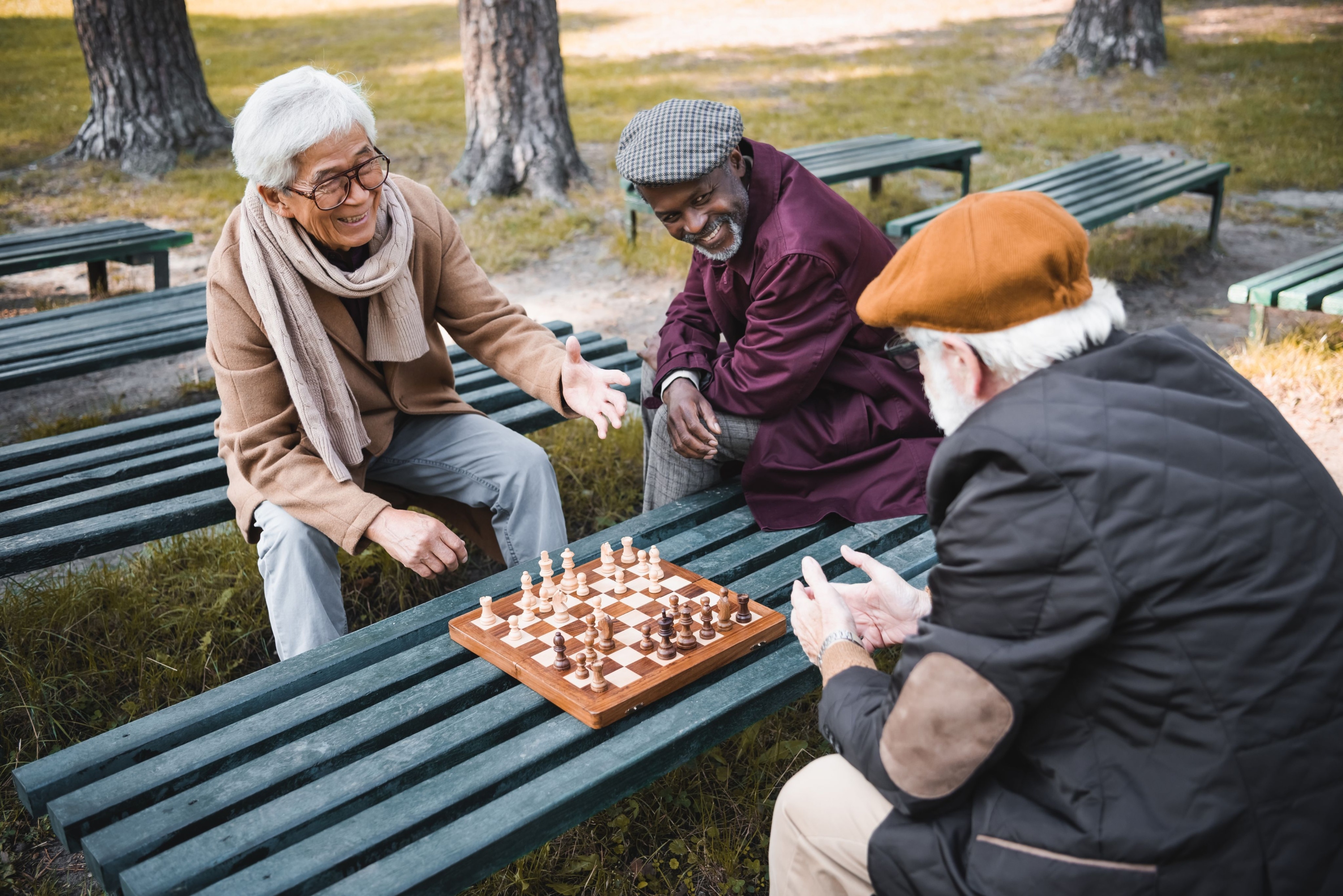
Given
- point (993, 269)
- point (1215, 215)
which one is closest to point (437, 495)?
point (993, 269)

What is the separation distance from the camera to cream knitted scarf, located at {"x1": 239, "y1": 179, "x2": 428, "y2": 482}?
271cm

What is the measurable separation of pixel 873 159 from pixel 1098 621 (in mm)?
5881

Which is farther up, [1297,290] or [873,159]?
[873,159]

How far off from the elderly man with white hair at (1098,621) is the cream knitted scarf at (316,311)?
5.39 feet

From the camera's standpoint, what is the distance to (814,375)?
2.95m

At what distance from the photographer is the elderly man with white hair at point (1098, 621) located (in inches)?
56.5

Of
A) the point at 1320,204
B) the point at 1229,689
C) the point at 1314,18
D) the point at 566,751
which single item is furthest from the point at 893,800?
the point at 1314,18

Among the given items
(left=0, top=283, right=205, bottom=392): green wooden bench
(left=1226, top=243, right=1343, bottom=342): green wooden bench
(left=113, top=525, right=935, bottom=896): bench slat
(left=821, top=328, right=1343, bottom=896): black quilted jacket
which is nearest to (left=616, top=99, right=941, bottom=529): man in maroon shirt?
(left=113, top=525, right=935, bottom=896): bench slat

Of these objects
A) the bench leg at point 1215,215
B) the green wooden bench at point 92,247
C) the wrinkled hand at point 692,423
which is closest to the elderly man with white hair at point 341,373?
the wrinkled hand at point 692,423

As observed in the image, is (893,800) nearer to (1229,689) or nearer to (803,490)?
(1229,689)

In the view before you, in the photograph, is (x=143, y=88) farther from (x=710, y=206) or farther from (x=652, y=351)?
(x=710, y=206)

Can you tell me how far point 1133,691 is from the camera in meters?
→ 1.47

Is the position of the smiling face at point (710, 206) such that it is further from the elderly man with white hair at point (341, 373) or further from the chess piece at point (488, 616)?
the chess piece at point (488, 616)

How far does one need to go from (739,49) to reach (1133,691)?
14889 millimetres
